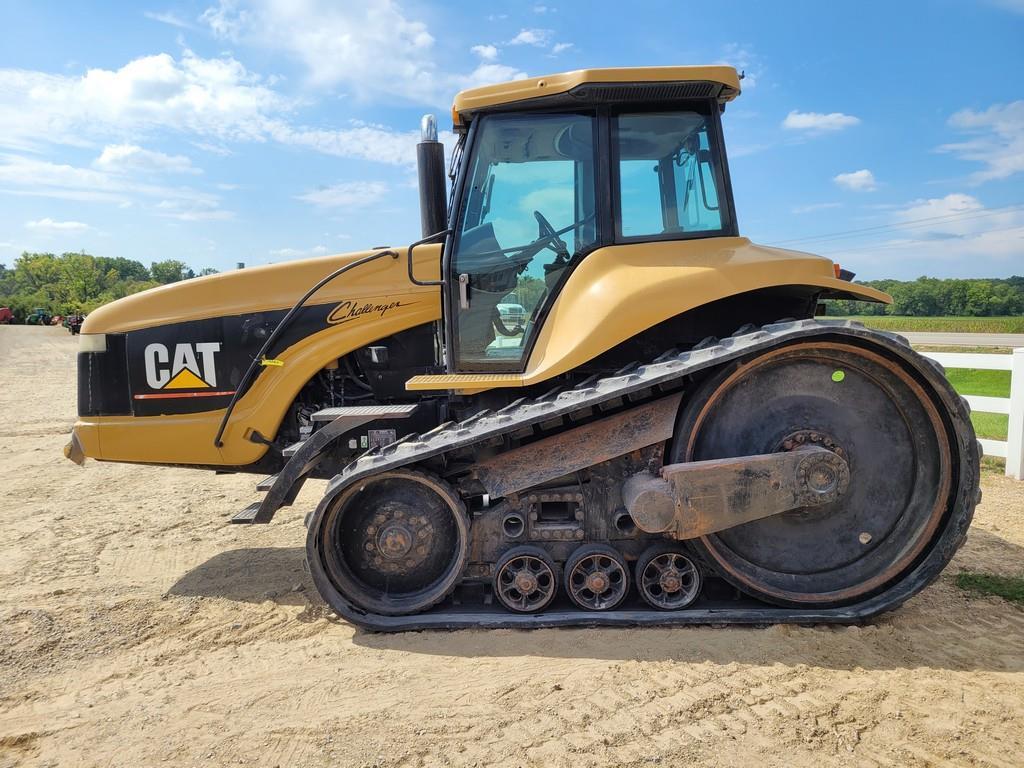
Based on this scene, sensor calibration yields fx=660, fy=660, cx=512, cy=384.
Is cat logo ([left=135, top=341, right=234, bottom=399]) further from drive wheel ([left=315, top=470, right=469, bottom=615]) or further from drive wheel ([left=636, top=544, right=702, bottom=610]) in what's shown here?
drive wheel ([left=636, top=544, right=702, bottom=610])

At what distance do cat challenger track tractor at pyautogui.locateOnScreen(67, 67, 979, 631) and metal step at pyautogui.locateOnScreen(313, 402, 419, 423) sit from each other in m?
0.02

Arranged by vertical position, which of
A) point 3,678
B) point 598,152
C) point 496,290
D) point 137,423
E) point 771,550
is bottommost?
point 3,678

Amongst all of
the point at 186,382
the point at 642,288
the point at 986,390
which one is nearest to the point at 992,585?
the point at 642,288

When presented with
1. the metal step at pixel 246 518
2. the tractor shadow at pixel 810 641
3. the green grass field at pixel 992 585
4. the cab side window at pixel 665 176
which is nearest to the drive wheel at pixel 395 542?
the tractor shadow at pixel 810 641

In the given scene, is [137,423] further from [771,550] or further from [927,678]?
[927,678]

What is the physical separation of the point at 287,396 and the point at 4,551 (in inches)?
105

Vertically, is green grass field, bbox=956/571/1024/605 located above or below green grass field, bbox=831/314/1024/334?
below

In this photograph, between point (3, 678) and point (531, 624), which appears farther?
point (531, 624)

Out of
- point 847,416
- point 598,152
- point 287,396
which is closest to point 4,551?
point 287,396

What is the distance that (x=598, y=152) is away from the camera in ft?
12.3

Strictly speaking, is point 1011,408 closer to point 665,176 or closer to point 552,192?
point 665,176

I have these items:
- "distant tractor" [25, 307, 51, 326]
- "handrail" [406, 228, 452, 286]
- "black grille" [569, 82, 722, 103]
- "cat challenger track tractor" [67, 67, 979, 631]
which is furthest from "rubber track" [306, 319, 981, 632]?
"distant tractor" [25, 307, 51, 326]

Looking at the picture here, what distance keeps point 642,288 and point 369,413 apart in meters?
1.69

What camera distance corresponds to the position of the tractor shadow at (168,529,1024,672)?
312 cm
